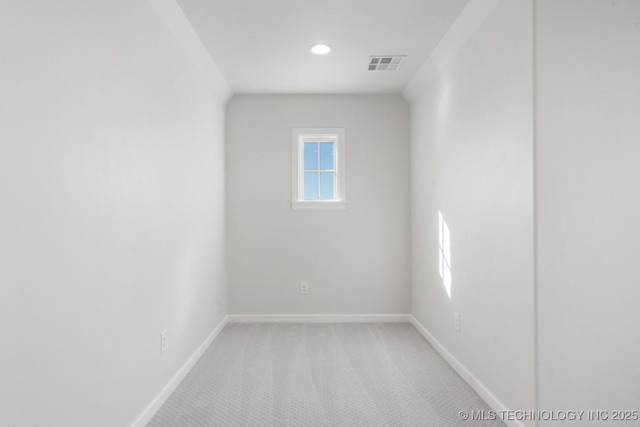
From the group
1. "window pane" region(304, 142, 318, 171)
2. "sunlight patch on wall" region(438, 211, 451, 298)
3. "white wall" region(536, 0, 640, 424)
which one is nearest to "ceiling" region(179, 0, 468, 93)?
"window pane" region(304, 142, 318, 171)

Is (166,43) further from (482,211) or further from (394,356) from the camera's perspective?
(394,356)

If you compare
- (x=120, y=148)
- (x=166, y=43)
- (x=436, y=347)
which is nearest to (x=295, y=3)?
(x=166, y=43)

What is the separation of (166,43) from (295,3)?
85 cm

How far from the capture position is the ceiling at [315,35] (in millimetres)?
2441

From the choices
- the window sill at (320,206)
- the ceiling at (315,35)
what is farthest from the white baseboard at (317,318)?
the ceiling at (315,35)

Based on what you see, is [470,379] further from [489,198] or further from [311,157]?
[311,157]

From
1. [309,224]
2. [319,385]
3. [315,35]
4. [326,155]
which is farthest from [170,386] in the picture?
[326,155]

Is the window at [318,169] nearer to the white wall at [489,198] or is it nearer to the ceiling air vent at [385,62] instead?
the ceiling air vent at [385,62]

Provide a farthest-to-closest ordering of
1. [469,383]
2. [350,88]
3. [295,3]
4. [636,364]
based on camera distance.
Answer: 1. [350,88]
2. [469,383]
3. [295,3]
4. [636,364]

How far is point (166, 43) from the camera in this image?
2471 mm

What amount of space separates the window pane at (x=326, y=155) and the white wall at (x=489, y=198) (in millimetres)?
1208

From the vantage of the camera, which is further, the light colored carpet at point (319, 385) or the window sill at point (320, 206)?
the window sill at point (320, 206)

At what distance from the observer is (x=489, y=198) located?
92.0 inches

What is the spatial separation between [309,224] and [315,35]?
78.5 inches
